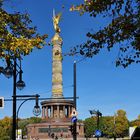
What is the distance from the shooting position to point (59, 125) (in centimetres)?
11925

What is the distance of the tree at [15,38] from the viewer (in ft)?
56.8

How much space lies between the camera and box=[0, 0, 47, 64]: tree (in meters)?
17.3

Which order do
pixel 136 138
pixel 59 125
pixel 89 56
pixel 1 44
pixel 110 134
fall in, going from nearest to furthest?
pixel 136 138, pixel 89 56, pixel 1 44, pixel 59 125, pixel 110 134

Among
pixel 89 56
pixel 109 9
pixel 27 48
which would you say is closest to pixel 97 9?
pixel 109 9

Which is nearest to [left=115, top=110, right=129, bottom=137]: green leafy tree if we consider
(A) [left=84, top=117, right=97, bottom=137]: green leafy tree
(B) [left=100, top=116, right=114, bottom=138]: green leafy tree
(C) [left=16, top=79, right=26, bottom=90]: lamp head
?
(B) [left=100, top=116, right=114, bottom=138]: green leafy tree

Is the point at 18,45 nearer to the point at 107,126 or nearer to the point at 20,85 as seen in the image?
the point at 20,85

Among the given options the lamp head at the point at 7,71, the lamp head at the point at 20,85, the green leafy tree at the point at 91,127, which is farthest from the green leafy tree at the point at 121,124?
the lamp head at the point at 7,71

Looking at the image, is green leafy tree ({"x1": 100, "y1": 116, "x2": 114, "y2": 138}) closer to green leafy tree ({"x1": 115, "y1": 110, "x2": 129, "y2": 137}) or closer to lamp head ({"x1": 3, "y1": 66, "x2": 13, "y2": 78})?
green leafy tree ({"x1": 115, "y1": 110, "x2": 129, "y2": 137})

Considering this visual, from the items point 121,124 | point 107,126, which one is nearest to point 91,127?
point 107,126

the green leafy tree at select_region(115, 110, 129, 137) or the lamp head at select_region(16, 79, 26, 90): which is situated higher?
the green leafy tree at select_region(115, 110, 129, 137)

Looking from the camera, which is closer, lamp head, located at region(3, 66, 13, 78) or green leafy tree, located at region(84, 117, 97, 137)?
lamp head, located at region(3, 66, 13, 78)

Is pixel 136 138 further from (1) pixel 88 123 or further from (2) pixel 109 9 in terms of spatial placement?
(1) pixel 88 123

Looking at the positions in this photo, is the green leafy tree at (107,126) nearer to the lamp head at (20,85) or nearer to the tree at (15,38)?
the lamp head at (20,85)

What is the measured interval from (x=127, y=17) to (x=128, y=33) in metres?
0.47
